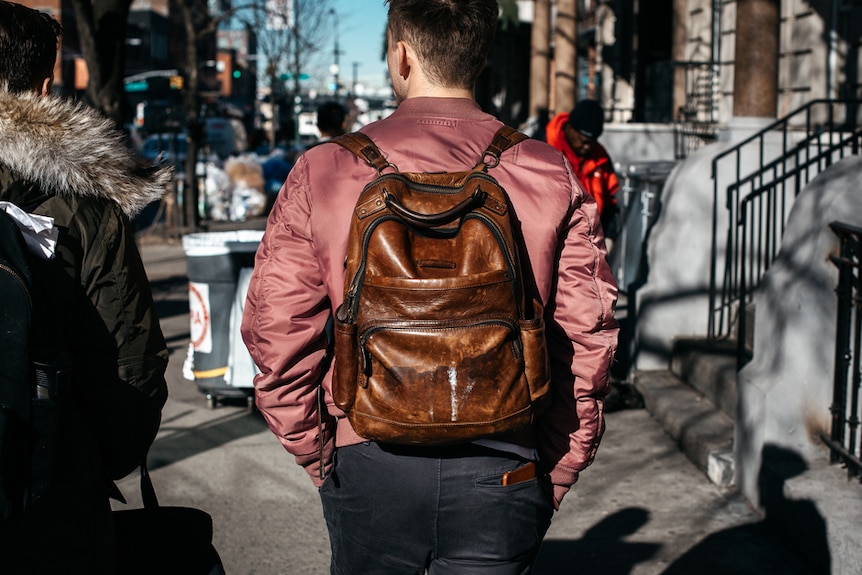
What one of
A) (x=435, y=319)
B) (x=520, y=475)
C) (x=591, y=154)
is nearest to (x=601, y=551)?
(x=520, y=475)

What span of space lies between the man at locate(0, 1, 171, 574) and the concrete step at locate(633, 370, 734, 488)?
393cm

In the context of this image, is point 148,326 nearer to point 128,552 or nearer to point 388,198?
point 128,552

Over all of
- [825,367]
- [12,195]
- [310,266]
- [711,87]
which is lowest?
[825,367]

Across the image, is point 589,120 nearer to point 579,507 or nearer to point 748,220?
point 748,220

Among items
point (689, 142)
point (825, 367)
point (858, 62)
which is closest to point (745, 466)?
point (825, 367)

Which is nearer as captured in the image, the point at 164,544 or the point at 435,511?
the point at 435,511

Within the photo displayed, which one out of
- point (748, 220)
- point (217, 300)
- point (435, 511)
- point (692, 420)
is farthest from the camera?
point (748, 220)

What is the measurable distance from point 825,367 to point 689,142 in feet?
37.5

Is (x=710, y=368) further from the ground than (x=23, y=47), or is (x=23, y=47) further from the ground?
(x=23, y=47)

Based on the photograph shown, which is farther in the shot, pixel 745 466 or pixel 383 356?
pixel 745 466

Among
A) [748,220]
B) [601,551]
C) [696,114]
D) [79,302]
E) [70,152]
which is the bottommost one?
[601,551]

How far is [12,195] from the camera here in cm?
238

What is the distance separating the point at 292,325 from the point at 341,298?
0.43 ft

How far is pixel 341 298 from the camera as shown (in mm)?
2422
